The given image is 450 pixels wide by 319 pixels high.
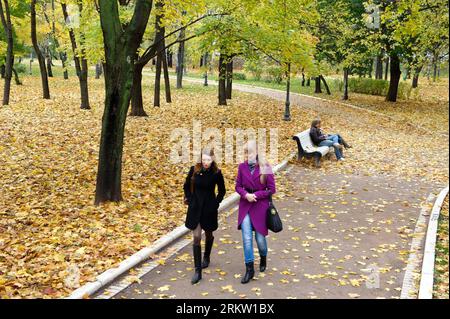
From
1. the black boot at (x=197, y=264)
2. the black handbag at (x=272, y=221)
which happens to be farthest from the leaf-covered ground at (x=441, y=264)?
the black boot at (x=197, y=264)

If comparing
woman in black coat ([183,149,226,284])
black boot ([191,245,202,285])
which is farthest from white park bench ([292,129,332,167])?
black boot ([191,245,202,285])

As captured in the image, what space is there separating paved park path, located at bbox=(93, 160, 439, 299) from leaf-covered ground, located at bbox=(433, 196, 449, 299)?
0.46 m

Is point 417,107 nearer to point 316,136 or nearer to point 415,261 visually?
point 316,136

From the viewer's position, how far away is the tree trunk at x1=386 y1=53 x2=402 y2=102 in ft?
98.3

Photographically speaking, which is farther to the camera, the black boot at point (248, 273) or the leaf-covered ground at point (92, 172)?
the leaf-covered ground at point (92, 172)

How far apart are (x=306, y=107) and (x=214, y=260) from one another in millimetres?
21875

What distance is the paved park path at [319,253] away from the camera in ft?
20.2

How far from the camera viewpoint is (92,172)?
1159 centimetres

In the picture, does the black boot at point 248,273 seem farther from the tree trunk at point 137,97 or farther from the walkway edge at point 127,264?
the tree trunk at point 137,97

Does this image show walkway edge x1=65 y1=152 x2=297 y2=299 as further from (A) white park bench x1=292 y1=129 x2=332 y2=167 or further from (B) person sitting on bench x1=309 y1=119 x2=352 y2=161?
(B) person sitting on bench x1=309 y1=119 x2=352 y2=161

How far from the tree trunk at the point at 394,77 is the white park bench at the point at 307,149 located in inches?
660

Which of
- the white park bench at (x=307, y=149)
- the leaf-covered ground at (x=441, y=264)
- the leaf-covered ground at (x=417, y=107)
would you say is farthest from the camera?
the leaf-covered ground at (x=417, y=107)

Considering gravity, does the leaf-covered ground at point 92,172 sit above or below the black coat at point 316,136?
below

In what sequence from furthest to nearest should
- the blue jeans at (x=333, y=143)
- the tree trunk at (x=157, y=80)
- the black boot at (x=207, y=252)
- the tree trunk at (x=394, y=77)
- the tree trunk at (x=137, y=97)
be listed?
the tree trunk at (x=394, y=77) < the tree trunk at (x=157, y=80) < the tree trunk at (x=137, y=97) < the blue jeans at (x=333, y=143) < the black boot at (x=207, y=252)
